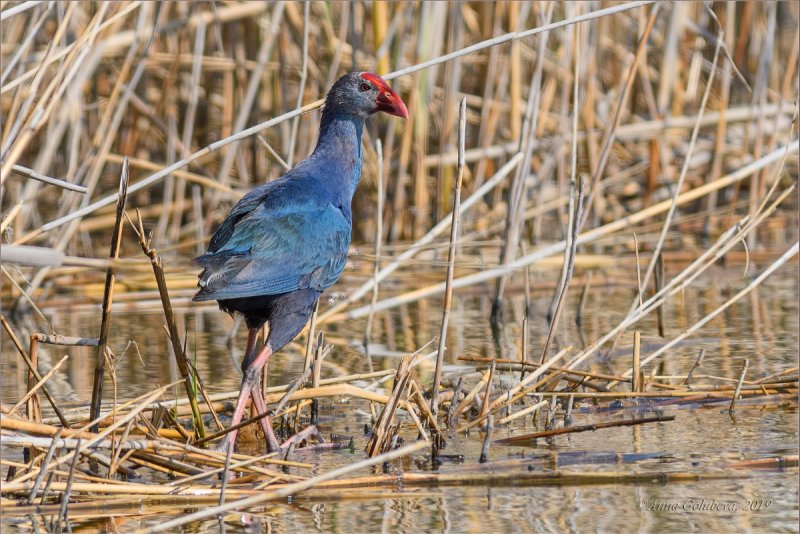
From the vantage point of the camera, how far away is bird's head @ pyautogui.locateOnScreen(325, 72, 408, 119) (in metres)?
3.36

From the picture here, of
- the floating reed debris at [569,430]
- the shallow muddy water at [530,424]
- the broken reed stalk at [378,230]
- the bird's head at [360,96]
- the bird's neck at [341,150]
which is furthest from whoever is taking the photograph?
the broken reed stalk at [378,230]

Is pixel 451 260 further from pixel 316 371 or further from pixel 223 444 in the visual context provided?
pixel 223 444

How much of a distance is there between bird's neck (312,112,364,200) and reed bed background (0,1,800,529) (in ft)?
0.36

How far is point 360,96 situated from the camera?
3.37 m

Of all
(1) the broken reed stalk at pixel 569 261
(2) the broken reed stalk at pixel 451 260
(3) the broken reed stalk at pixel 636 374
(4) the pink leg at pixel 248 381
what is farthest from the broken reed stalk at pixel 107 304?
(3) the broken reed stalk at pixel 636 374

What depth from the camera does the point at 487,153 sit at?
18.2ft

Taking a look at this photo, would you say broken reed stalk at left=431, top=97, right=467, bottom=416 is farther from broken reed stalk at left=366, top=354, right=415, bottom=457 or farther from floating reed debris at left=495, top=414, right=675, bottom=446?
floating reed debris at left=495, top=414, right=675, bottom=446

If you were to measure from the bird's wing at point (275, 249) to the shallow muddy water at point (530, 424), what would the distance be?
0.27m

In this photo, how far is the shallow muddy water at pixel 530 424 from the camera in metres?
2.17

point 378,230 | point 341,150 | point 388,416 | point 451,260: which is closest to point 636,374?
point 451,260

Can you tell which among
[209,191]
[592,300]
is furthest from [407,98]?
[592,300]

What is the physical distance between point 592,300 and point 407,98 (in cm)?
165

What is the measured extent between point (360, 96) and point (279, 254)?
67 cm

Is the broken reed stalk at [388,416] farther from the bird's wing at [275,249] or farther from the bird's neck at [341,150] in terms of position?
the bird's neck at [341,150]
